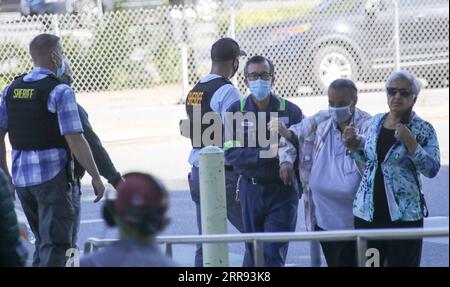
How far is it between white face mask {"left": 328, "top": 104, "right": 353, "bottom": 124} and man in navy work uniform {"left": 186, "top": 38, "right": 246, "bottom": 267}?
125 cm

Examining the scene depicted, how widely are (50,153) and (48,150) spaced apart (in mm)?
24

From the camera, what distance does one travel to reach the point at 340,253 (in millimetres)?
5609

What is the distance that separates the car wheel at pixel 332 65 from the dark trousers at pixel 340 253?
37.0 ft

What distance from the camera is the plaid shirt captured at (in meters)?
6.95

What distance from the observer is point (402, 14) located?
58.3ft

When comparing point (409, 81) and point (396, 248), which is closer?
point (396, 248)

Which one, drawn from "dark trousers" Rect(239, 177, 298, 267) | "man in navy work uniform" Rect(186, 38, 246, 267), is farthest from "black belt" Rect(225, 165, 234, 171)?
"dark trousers" Rect(239, 177, 298, 267)

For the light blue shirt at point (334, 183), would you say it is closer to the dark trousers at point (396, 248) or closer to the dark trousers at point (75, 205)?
the dark trousers at point (396, 248)

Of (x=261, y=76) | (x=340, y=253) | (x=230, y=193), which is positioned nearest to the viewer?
(x=340, y=253)

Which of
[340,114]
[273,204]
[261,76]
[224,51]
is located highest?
[224,51]

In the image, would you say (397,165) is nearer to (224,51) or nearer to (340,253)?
(340,253)

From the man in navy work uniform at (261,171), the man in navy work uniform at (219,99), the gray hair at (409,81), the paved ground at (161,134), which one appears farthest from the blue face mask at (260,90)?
the paved ground at (161,134)

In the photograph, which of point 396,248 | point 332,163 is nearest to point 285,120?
point 332,163
